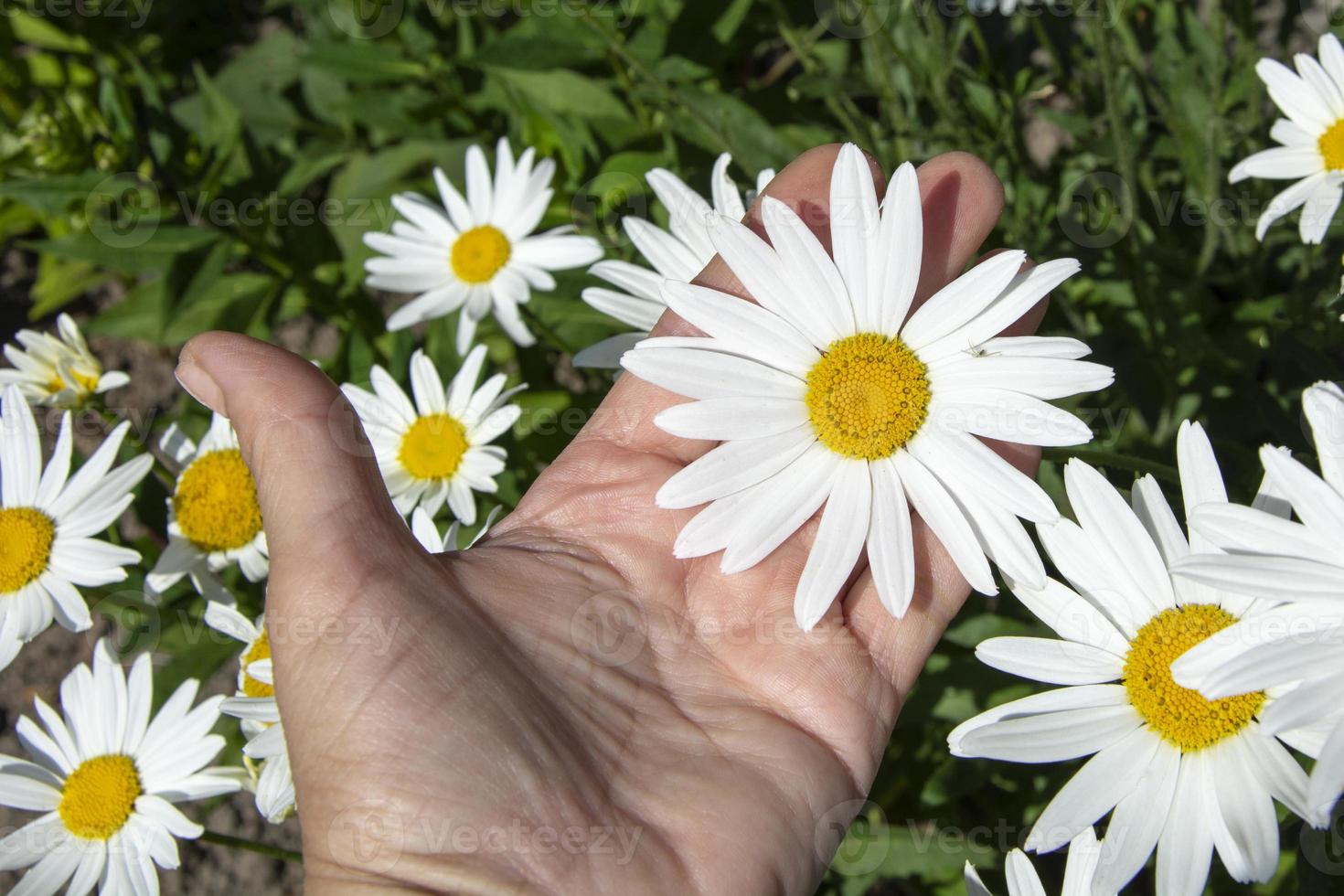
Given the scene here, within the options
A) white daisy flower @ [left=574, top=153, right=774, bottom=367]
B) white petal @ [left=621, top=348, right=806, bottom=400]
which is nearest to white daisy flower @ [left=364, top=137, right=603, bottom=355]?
white daisy flower @ [left=574, top=153, right=774, bottom=367]

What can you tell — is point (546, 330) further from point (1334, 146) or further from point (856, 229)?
point (1334, 146)

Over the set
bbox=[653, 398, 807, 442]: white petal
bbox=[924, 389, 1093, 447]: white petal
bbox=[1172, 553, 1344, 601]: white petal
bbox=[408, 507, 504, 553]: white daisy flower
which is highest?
bbox=[924, 389, 1093, 447]: white petal

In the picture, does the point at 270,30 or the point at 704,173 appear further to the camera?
the point at 270,30

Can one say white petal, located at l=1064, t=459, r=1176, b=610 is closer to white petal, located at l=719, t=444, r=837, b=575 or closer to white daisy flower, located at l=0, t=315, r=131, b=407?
white petal, located at l=719, t=444, r=837, b=575

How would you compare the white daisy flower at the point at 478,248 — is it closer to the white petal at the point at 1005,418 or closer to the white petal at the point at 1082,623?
the white petal at the point at 1005,418

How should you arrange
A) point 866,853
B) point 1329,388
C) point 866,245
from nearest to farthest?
point 1329,388
point 866,245
point 866,853

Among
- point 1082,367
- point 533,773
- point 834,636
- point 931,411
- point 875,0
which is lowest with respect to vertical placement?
point 533,773

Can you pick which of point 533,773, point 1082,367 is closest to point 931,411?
point 1082,367

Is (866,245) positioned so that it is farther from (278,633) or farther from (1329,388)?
(278,633)
